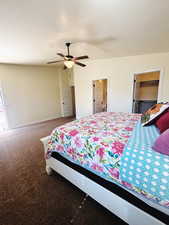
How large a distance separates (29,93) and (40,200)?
4336 mm

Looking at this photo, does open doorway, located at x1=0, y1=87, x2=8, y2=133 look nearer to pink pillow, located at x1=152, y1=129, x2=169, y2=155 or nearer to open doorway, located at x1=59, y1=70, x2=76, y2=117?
open doorway, located at x1=59, y1=70, x2=76, y2=117

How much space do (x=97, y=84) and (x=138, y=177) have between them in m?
4.23

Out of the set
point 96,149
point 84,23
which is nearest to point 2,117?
point 84,23

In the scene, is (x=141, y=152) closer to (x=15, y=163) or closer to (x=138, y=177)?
(x=138, y=177)

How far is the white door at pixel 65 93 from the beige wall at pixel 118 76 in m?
1.13

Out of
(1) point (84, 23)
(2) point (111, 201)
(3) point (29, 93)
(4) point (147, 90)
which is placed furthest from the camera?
(3) point (29, 93)

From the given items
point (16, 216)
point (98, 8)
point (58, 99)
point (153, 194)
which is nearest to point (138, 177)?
point (153, 194)

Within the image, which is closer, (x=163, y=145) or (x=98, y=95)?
(x=163, y=145)

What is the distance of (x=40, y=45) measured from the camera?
2.71 metres

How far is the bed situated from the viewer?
978 mm

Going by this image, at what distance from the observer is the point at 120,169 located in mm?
1148

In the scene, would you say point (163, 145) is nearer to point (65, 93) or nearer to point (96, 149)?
point (96, 149)

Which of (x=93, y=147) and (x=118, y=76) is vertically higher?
(x=118, y=76)

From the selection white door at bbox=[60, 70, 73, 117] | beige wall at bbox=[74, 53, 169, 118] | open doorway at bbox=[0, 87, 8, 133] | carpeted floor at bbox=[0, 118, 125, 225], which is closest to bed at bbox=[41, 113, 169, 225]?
carpeted floor at bbox=[0, 118, 125, 225]
